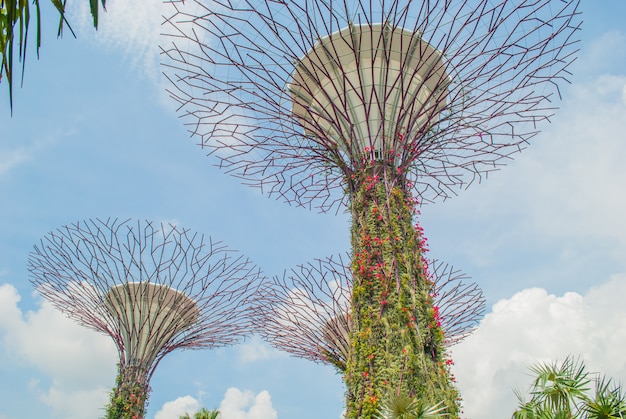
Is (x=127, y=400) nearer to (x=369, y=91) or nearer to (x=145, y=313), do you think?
(x=145, y=313)

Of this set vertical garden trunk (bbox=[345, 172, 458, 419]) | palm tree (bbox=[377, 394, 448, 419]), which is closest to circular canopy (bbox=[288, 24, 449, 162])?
vertical garden trunk (bbox=[345, 172, 458, 419])

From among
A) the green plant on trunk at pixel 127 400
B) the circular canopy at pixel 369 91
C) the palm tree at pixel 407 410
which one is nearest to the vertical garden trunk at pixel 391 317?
the palm tree at pixel 407 410

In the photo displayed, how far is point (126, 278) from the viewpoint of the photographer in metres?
16.4

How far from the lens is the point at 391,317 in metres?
7.29

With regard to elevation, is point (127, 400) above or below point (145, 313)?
below

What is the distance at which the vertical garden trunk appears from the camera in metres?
6.80

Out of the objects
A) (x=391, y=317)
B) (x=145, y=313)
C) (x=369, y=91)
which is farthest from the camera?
(x=145, y=313)

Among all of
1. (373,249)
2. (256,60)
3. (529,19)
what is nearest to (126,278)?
(256,60)

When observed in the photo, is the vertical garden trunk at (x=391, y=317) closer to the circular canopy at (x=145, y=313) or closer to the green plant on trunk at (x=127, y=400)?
the circular canopy at (x=145, y=313)

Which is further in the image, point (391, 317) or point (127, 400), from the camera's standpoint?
point (127, 400)

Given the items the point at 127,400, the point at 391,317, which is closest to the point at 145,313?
the point at 127,400

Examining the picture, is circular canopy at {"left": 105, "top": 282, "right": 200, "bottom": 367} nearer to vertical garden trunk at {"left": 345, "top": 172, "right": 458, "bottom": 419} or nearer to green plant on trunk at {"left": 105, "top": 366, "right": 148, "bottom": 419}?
green plant on trunk at {"left": 105, "top": 366, "right": 148, "bottom": 419}

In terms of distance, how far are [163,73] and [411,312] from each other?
6.40 m

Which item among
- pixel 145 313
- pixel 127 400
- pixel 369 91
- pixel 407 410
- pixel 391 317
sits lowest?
pixel 407 410
